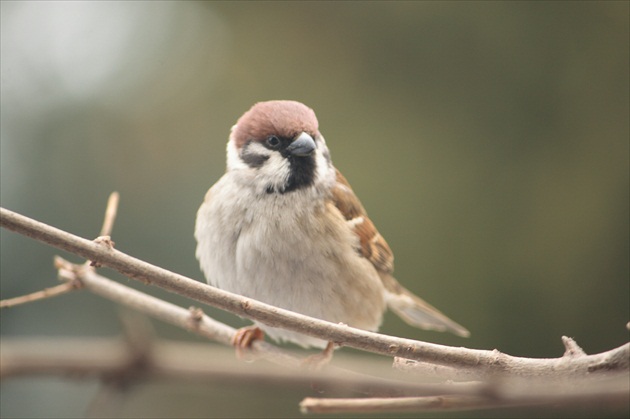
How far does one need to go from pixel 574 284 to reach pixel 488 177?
37 cm

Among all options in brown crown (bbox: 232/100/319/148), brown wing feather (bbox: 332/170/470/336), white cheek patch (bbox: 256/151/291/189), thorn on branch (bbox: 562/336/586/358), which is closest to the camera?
thorn on branch (bbox: 562/336/586/358)

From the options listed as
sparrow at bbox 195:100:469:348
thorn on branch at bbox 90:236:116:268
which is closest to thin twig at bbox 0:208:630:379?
thorn on branch at bbox 90:236:116:268

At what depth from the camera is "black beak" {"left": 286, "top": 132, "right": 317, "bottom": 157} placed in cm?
146

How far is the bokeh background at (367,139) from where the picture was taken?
5.32 feet

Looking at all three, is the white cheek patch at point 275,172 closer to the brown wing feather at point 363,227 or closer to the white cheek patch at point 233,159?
the white cheek patch at point 233,159

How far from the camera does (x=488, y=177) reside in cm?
178

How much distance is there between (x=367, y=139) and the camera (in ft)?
5.75

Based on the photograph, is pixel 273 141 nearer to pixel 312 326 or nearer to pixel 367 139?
pixel 367 139

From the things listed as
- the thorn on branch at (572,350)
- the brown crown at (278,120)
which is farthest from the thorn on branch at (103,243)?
the brown crown at (278,120)

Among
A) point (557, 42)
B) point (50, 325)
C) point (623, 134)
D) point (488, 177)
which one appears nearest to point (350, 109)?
point (488, 177)

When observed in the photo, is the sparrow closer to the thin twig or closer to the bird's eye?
the bird's eye

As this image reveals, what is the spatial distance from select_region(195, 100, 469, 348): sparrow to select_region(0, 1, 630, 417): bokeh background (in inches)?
Answer: 4.2

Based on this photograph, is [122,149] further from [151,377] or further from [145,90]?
[151,377]

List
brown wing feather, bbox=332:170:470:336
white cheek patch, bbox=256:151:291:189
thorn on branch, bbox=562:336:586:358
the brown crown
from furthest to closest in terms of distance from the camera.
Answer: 1. brown wing feather, bbox=332:170:470:336
2. white cheek patch, bbox=256:151:291:189
3. the brown crown
4. thorn on branch, bbox=562:336:586:358
